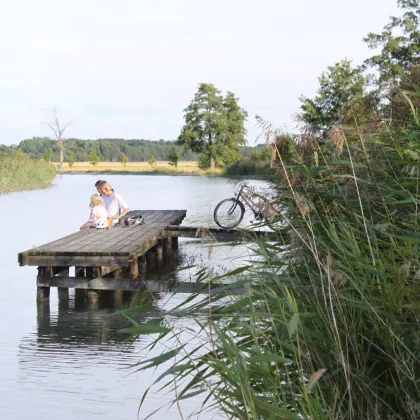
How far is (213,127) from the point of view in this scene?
280ft

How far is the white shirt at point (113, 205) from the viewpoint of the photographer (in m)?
12.5

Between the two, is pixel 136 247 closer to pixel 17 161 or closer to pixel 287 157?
pixel 287 157

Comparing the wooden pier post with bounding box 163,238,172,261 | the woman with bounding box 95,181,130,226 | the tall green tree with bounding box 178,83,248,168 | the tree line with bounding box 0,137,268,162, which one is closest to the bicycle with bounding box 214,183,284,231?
the woman with bounding box 95,181,130,226

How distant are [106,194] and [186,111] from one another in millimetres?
75962

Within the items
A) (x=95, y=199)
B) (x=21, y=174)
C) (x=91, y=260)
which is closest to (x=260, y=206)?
(x=91, y=260)

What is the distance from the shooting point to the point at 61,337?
7465 millimetres

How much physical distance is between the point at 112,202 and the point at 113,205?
0.17 feet

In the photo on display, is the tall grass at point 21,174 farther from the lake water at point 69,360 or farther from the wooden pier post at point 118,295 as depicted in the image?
the wooden pier post at point 118,295

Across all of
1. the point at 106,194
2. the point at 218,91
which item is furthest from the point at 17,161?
the point at 218,91

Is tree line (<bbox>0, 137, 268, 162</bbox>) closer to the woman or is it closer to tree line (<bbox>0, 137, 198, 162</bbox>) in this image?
tree line (<bbox>0, 137, 198, 162</bbox>)

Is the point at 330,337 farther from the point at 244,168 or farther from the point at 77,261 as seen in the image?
the point at 244,168

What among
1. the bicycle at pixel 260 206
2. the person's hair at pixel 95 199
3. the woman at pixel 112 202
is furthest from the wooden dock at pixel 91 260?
the bicycle at pixel 260 206

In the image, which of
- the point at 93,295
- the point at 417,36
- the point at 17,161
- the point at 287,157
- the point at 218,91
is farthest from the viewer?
the point at 218,91

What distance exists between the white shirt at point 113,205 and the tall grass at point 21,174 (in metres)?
24.5
